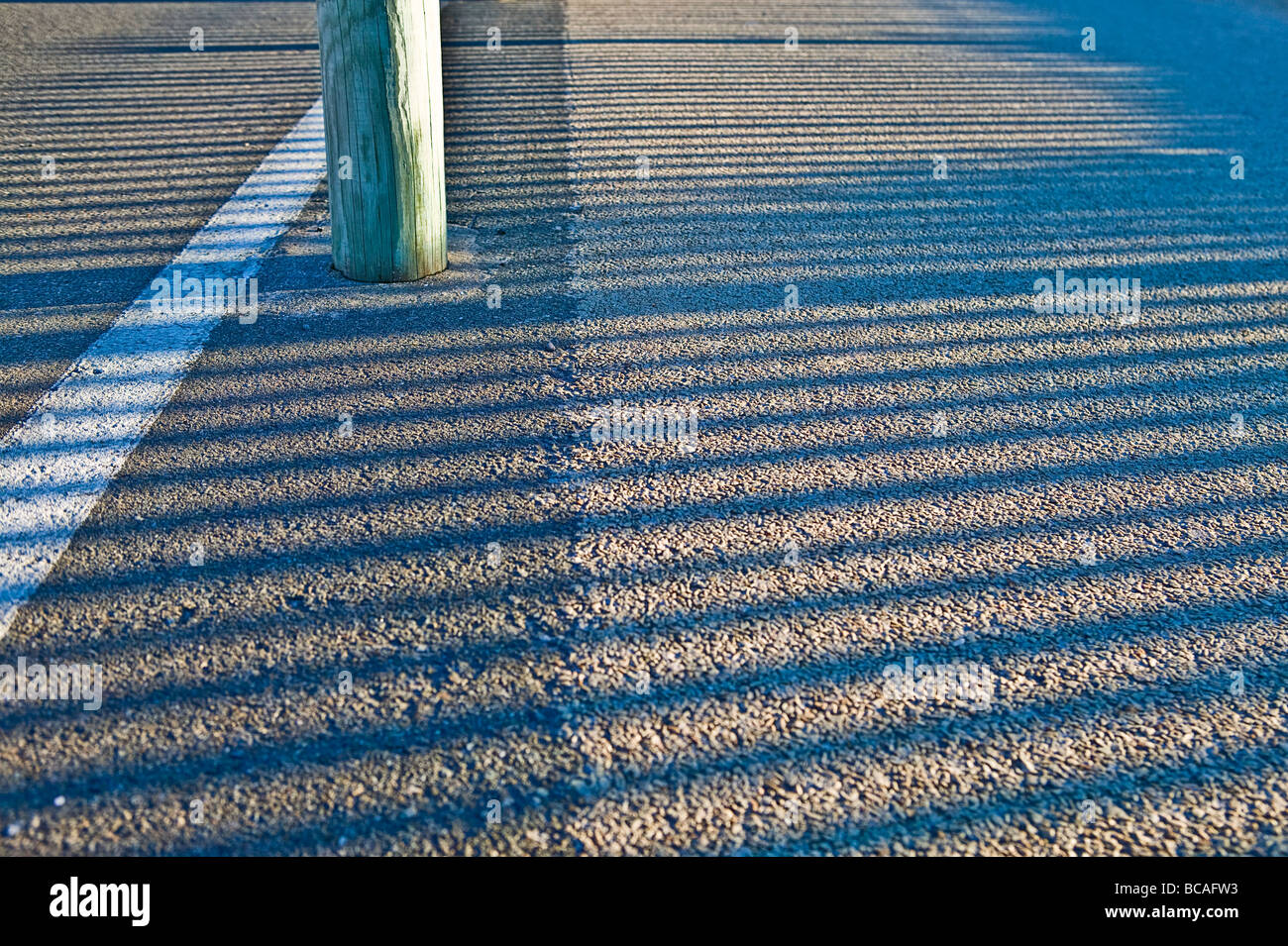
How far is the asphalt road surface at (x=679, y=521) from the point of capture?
2074 mm

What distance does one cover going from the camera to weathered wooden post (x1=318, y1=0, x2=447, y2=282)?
3.88 metres

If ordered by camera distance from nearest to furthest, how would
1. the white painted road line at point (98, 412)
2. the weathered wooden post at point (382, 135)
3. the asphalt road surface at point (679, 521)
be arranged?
the asphalt road surface at point (679, 521), the white painted road line at point (98, 412), the weathered wooden post at point (382, 135)

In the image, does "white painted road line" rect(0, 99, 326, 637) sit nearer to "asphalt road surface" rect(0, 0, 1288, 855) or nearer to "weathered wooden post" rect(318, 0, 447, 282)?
"asphalt road surface" rect(0, 0, 1288, 855)

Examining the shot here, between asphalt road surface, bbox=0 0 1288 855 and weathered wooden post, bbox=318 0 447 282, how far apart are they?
168 millimetres

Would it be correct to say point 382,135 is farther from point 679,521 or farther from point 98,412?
point 679,521

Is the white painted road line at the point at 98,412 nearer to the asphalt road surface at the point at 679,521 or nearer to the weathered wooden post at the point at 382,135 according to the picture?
the asphalt road surface at the point at 679,521

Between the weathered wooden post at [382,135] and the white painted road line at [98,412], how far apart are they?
0.51m

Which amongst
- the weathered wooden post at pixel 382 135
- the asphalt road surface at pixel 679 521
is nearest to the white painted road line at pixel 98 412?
the asphalt road surface at pixel 679 521

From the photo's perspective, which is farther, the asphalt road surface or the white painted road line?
the white painted road line

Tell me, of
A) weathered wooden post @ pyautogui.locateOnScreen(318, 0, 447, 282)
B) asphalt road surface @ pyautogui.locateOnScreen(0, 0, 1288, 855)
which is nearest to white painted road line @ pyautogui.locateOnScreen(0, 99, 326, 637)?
asphalt road surface @ pyautogui.locateOnScreen(0, 0, 1288, 855)

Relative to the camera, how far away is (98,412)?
3.21 metres

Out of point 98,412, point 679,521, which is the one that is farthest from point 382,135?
point 679,521

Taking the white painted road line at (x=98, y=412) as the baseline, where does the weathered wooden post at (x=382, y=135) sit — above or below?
above

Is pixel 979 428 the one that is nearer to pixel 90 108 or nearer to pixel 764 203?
pixel 764 203
